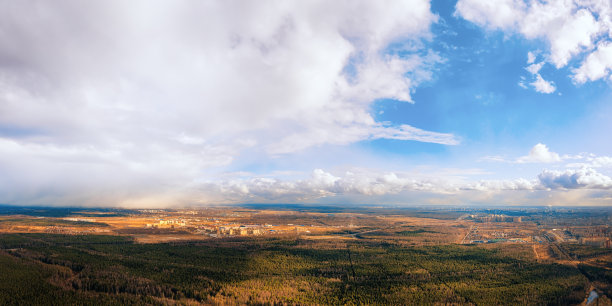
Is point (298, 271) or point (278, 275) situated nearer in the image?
point (278, 275)

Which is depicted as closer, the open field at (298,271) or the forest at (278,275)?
the forest at (278,275)

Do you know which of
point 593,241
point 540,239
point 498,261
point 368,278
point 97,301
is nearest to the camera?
point 97,301

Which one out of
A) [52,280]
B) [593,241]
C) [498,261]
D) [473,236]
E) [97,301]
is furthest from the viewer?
[473,236]

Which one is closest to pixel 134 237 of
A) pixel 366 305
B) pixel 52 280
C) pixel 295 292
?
pixel 52 280

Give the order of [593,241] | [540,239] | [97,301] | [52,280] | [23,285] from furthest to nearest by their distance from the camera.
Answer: [540,239] < [593,241] < [52,280] < [23,285] < [97,301]

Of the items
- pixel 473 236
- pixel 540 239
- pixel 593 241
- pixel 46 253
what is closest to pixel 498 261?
pixel 593 241

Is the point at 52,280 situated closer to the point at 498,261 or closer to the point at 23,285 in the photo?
the point at 23,285

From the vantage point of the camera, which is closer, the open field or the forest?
the forest

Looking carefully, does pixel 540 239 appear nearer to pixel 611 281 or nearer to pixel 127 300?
pixel 611 281

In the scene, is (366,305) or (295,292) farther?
(295,292)
